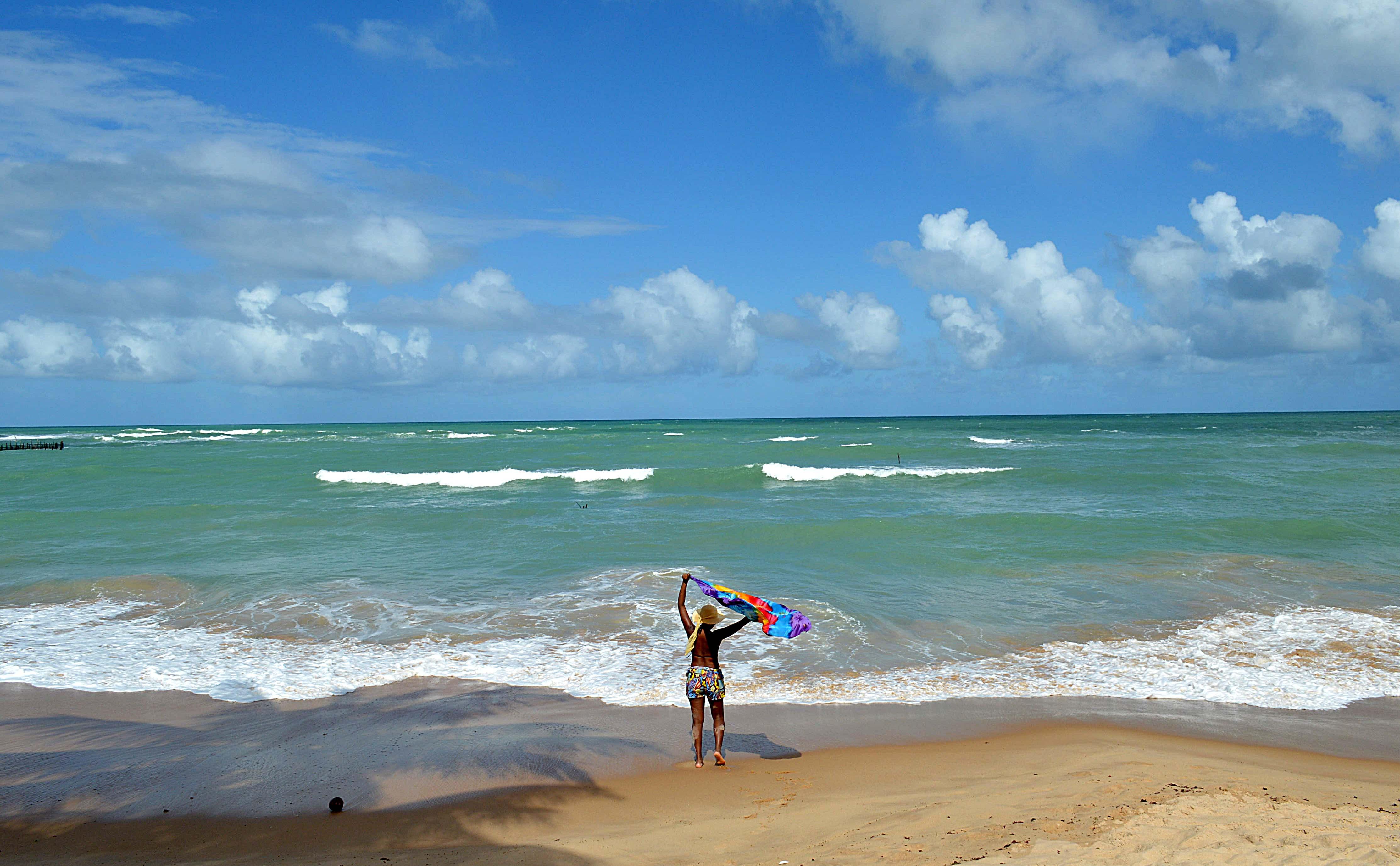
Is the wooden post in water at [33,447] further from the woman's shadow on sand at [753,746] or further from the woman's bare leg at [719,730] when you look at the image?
the woman's bare leg at [719,730]

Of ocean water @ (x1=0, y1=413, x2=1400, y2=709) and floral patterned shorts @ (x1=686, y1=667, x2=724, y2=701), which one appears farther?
ocean water @ (x1=0, y1=413, x2=1400, y2=709)

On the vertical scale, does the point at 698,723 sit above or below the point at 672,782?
above

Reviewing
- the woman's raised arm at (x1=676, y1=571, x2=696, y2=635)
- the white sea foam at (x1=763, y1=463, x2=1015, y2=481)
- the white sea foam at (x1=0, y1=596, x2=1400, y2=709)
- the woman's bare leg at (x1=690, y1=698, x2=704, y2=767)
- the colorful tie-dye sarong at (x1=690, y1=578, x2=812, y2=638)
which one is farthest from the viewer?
the white sea foam at (x1=763, y1=463, x2=1015, y2=481)

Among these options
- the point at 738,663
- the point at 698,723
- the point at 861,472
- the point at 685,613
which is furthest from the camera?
the point at 861,472

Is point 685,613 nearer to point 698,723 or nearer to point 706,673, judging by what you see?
point 706,673

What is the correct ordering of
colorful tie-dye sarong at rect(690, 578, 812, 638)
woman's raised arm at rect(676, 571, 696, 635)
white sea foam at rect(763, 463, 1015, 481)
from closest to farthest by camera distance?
woman's raised arm at rect(676, 571, 696, 635), colorful tie-dye sarong at rect(690, 578, 812, 638), white sea foam at rect(763, 463, 1015, 481)

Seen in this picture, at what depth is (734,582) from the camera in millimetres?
13359

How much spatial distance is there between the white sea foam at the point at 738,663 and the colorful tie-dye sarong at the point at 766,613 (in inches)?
55.6

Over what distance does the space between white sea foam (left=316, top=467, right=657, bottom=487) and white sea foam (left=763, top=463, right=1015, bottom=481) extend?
5606mm

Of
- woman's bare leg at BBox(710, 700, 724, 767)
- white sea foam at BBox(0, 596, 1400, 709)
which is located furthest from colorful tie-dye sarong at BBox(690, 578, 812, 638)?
white sea foam at BBox(0, 596, 1400, 709)

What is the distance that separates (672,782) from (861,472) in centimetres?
2877

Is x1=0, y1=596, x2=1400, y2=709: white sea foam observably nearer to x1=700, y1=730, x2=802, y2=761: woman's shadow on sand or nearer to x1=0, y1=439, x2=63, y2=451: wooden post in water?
x1=700, y1=730, x2=802, y2=761: woman's shadow on sand

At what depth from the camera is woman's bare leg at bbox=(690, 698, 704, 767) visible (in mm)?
6590

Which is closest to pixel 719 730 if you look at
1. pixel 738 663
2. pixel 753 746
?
pixel 753 746
